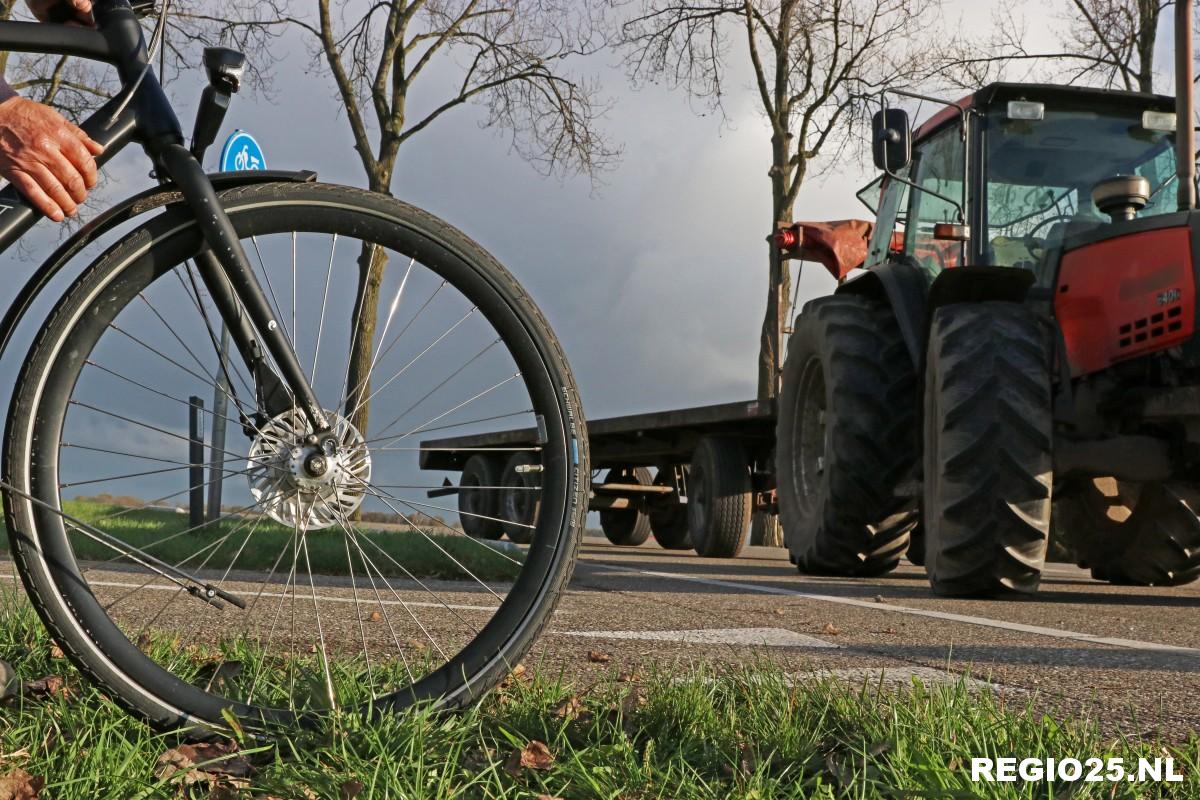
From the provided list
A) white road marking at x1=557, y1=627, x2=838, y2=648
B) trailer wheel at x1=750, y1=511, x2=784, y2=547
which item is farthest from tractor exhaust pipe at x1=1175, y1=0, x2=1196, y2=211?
trailer wheel at x1=750, y1=511, x2=784, y2=547

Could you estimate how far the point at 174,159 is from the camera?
2.50m

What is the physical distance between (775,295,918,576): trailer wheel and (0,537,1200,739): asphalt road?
0.67 m

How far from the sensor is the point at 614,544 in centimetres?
1612

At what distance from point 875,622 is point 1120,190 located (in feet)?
9.28

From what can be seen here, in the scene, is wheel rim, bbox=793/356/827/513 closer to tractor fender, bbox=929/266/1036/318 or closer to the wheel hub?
tractor fender, bbox=929/266/1036/318

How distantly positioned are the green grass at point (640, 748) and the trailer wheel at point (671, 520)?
38.2 ft

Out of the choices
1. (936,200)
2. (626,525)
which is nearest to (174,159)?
(936,200)

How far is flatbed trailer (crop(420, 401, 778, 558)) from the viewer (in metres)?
11.1

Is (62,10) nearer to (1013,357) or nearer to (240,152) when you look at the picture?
(1013,357)

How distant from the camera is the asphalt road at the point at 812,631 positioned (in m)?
3.09

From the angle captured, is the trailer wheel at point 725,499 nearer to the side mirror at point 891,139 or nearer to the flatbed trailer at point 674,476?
the flatbed trailer at point 674,476

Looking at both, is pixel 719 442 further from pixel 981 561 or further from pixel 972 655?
pixel 972 655

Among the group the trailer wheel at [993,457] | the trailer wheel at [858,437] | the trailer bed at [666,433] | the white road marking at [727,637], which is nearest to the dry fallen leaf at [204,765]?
the white road marking at [727,637]

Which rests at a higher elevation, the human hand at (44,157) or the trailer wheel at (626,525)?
the human hand at (44,157)
